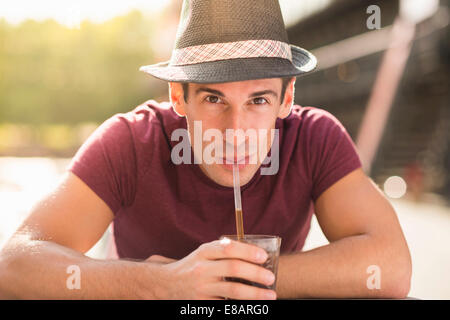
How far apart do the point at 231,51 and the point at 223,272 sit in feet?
2.76

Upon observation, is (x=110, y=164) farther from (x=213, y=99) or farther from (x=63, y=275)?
(x=63, y=275)

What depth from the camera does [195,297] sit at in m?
1.57

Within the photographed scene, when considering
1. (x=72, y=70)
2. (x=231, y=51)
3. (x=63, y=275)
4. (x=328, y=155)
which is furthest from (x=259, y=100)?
(x=72, y=70)

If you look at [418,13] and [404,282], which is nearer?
[404,282]

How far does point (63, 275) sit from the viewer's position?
1.79m

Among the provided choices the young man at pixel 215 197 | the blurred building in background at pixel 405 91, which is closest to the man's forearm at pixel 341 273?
the young man at pixel 215 197

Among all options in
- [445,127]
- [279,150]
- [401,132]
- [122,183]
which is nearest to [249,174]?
[279,150]

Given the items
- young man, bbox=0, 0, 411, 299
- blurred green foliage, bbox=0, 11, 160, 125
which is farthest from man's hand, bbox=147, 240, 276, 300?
blurred green foliage, bbox=0, 11, 160, 125

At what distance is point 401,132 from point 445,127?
92.1 inches

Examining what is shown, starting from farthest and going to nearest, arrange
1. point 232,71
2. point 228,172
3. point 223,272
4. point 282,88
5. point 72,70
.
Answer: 1. point 72,70
2. point 282,88
3. point 228,172
4. point 232,71
5. point 223,272

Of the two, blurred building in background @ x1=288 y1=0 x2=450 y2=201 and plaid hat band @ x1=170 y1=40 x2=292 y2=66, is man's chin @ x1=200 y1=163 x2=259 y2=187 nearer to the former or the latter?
plaid hat band @ x1=170 y1=40 x2=292 y2=66

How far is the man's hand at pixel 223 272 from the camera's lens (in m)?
1.50
